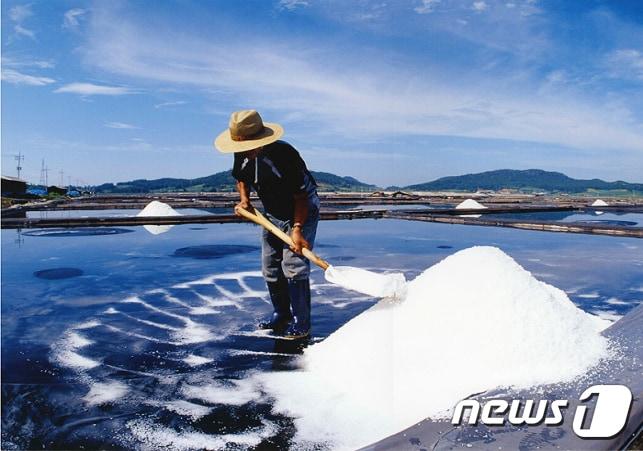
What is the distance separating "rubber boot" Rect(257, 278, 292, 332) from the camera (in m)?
2.08

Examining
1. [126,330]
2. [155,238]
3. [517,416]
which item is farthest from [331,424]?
[155,238]

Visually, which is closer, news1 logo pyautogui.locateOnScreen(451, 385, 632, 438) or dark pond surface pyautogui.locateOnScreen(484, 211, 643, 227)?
news1 logo pyautogui.locateOnScreen(451, 385, 632, 438)

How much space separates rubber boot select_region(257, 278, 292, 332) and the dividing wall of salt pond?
0.35 feet

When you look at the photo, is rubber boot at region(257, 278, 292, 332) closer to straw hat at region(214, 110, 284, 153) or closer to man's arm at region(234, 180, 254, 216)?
man's arm at region(234, 180, 254, 216)

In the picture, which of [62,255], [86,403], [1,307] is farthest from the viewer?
[62,255]

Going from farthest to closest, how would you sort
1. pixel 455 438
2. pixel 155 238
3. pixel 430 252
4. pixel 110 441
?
pixel 155 238
pixel 430 252
pixel 110 441
pixel 455 438

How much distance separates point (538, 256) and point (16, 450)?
4381mm

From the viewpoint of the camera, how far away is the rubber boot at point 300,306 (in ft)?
6.39

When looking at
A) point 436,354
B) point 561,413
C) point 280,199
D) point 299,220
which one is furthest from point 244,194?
point 561,413

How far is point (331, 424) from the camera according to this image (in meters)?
1.22

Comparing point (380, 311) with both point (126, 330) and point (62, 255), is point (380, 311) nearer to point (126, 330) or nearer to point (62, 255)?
point (126, 330)

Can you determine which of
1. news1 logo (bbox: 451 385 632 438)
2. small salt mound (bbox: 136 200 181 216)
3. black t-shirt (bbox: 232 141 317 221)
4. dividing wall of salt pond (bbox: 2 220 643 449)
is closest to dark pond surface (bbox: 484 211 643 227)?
dividing wall of salt pond (bbox: 2 220 643 449)

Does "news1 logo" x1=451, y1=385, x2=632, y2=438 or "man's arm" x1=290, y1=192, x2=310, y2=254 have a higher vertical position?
"man's arm" x1=290, y1=192, x2=310, y2=254

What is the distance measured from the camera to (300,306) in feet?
6.43
